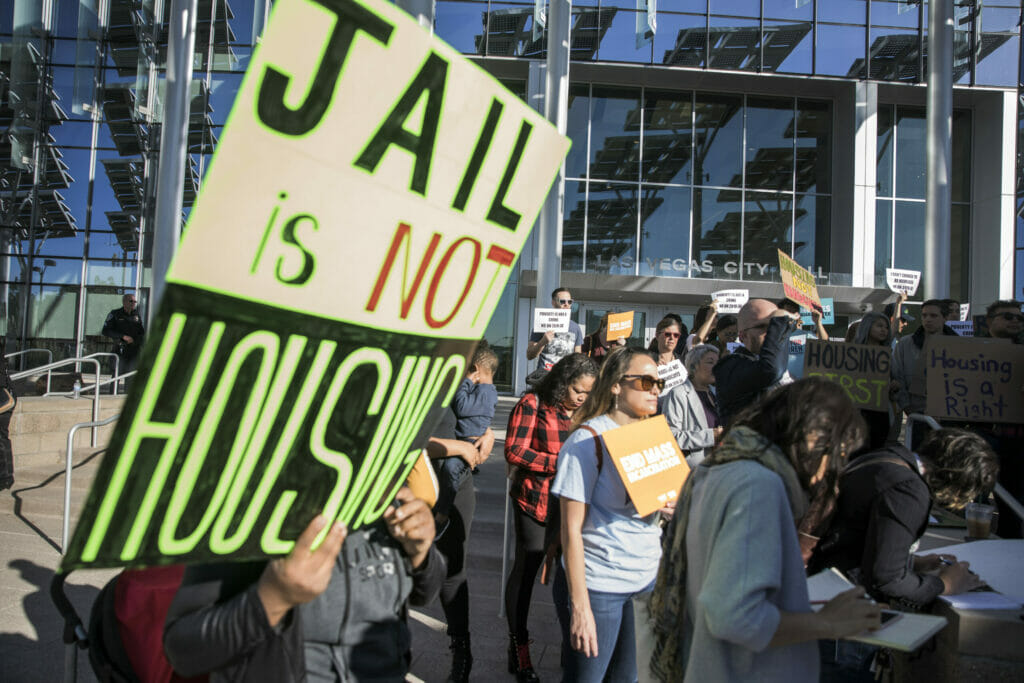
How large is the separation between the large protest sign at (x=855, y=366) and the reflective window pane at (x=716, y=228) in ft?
45.9

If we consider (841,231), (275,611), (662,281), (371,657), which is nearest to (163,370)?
(275,611)

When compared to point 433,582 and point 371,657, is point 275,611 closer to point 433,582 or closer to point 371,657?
point 371,657

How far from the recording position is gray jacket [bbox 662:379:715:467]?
15.6 feet

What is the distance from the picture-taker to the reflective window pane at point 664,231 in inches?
748

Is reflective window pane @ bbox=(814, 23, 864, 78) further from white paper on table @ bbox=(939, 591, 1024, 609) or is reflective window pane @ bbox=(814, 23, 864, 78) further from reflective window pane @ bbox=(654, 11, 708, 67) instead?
white paper on table @ bbox=(939, 591, 1024, 609)

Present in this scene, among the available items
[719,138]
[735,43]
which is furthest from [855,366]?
[735,43]

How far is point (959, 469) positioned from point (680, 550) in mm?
1487

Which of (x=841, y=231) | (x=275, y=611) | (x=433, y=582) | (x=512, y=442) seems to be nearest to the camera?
(x=275, y=611)

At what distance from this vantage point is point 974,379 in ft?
18.0

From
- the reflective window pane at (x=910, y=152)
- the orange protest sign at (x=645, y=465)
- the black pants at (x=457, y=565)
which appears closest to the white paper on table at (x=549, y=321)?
the black pants at (x=457, y=565)

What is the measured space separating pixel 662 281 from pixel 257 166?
59.2 feet

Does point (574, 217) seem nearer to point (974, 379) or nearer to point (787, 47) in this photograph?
point (787, 47)

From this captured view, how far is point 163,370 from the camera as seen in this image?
110 cm

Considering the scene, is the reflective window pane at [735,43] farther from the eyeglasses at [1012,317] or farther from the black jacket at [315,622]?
the black jacket at [315,622]
